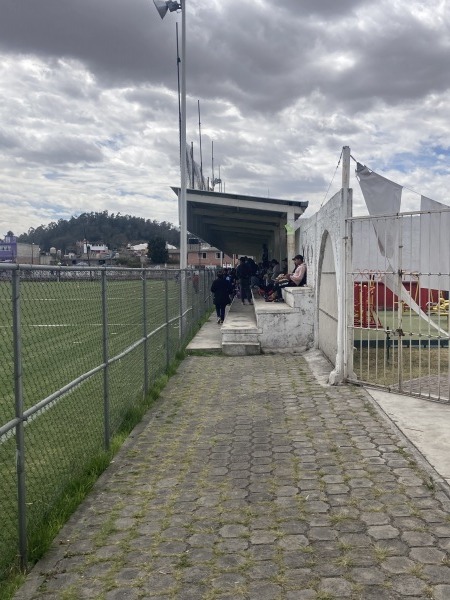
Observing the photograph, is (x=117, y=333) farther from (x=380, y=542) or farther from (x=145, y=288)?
(x=380, y=542)

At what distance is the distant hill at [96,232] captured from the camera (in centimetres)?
12564

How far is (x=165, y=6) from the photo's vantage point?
16.2 m

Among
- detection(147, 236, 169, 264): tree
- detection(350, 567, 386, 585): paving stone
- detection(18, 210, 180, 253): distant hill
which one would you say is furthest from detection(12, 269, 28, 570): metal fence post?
detection(18, 210, 180, 253): distant hill

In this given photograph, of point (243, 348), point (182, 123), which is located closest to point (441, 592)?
point (243, 348)

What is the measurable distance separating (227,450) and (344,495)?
1.54 meters

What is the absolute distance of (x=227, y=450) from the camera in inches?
235

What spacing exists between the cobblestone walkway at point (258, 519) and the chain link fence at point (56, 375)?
1.08 ft

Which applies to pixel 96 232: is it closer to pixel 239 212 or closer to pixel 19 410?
pixel 239 212

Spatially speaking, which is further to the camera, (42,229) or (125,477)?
(42,229)

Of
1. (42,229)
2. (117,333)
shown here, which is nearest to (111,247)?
(42,229)

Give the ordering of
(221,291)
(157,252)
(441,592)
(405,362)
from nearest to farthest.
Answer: (441,592)
(405,362)
(221,291)
(157,252)

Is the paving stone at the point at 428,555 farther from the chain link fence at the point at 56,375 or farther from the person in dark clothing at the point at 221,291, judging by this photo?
the person in dark clothing at the point at 221,291

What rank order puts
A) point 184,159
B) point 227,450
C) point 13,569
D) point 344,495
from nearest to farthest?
1. point 13,569
2. point 344,495
3. point 227,450
4. point 184,159

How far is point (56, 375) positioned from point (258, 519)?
18.8 ft
